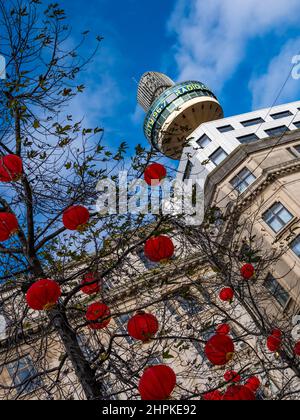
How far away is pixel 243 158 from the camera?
82.6 ft

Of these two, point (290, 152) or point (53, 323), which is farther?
point (290, 152)

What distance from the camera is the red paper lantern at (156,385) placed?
18.0 feet

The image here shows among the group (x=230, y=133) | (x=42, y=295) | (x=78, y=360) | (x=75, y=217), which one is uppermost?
(x=230, y=133)

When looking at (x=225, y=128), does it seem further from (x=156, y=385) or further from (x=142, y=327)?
(x=156, y=385)

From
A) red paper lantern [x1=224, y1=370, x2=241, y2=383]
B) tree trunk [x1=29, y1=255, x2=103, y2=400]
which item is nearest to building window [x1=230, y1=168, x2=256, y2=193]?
red paper lantern [x1=224, y1=370, x2=241, y2=383]

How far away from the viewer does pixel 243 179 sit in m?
24.8

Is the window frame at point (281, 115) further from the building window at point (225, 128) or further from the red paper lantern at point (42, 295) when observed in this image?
the red paper lantern at point (42, 295)

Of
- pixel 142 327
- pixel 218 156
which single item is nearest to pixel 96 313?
pixel 142 327

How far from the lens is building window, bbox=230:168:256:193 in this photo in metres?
24.4

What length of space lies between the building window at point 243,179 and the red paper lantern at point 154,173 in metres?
16.7

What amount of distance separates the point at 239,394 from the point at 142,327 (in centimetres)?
169
